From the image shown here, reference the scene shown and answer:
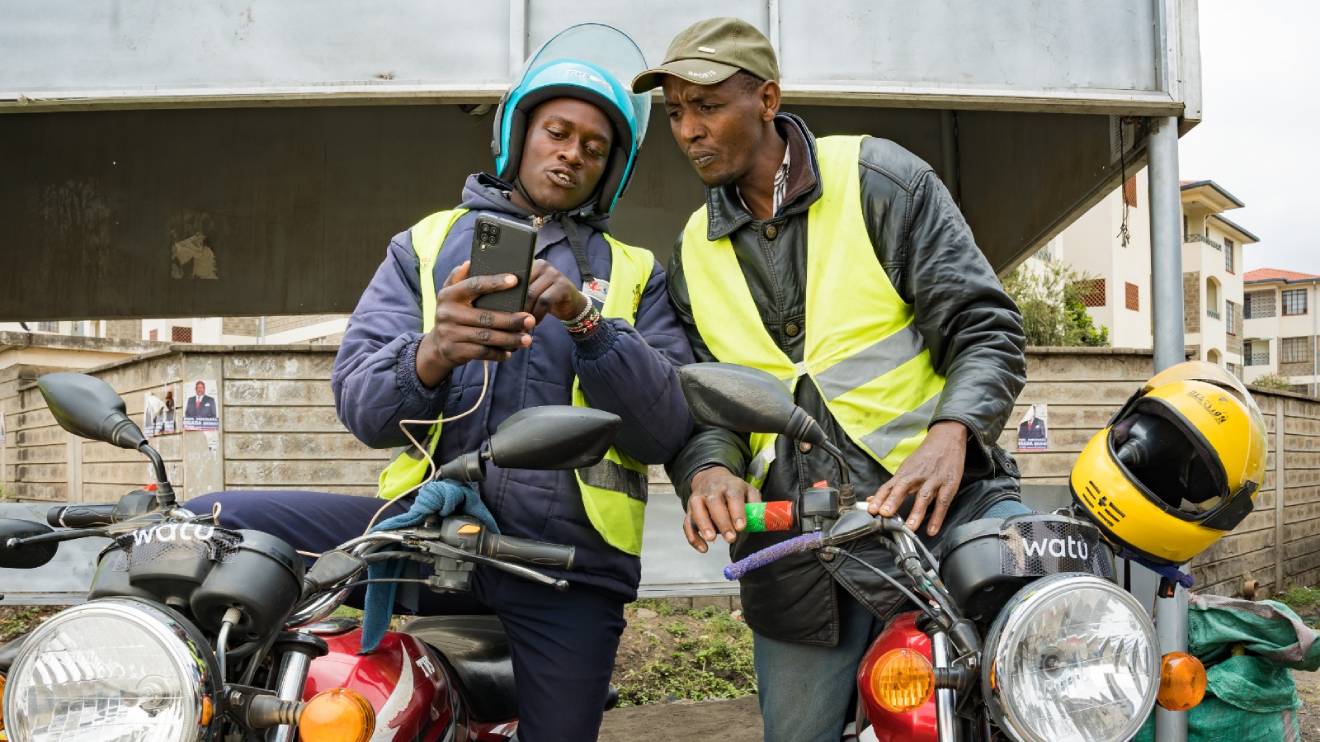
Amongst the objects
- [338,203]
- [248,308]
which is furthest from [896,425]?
[248,308]

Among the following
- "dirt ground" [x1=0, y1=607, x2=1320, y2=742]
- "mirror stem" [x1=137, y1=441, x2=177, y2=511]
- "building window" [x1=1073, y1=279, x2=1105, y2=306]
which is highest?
"building window" [x1=1073, y1=279, x2=1105, y2=306]

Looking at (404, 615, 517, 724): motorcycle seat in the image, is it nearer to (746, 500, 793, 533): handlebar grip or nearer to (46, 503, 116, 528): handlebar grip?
(46, 503, 116, 528): handlebar grip

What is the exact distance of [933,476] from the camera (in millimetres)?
1970

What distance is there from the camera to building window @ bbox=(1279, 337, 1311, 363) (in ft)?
200

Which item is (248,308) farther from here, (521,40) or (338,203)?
(521,40)

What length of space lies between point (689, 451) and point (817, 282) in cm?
47

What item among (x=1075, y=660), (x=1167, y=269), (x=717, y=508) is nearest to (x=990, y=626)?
(x=1075, y=660)

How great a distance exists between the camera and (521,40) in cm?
405

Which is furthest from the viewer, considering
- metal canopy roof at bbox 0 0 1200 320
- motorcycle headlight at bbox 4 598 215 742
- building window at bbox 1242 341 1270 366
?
building window at bbox 1242 341 1270 366

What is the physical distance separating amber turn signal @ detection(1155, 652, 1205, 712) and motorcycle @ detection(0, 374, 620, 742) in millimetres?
851

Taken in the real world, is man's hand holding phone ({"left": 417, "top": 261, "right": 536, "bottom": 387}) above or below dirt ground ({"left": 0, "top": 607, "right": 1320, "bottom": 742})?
above

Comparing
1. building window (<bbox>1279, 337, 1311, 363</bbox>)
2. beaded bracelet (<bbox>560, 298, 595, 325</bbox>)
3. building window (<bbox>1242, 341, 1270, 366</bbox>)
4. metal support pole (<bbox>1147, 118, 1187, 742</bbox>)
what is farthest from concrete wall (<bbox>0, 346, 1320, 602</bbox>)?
building window (<bbox>1242, 341, 1270, 366</bbox>)

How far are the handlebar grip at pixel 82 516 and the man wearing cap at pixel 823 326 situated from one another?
103 cm

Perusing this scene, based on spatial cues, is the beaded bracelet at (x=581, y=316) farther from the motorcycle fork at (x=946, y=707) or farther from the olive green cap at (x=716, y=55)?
the motorcycle fork at (x=946, y=707)
